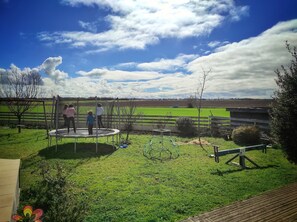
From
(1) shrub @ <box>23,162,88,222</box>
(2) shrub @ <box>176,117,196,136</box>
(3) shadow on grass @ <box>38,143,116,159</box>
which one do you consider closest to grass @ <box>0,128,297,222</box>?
(3) shadow on grass @ <box>38,143,116,159</box>

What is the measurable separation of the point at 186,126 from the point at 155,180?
1210cm

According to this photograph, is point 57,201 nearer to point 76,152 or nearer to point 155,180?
point 155,180

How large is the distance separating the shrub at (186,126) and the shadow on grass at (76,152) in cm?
783

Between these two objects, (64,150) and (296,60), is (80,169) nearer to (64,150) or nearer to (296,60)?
(64,150)

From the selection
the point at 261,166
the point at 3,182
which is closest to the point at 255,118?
the point at 261,166

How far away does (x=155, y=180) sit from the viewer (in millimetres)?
7449

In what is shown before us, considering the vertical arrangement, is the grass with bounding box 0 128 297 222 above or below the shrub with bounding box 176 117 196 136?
below

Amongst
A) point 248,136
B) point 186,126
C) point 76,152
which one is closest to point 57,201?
point 76,152

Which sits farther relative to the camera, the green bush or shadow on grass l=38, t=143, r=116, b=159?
the green bush

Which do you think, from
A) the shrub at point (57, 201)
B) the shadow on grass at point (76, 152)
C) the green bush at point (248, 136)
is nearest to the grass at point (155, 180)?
the shadow on grass at point (76, 152)

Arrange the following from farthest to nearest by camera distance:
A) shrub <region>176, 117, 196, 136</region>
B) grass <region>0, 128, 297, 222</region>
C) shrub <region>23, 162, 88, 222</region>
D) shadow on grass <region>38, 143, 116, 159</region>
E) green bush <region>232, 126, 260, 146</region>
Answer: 1. shrub <region>176, 117, 196, 136</region>
2. green bush <region>232, 126, 260, 146</region>
3. shadow on grass <region>38, 143, 116, 159</region>
4. grass <region>0, 128, 297, 222</region>
5. shrub <region>23, 162, 88, 222</region>

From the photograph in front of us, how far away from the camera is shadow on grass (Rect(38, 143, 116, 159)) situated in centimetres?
1101

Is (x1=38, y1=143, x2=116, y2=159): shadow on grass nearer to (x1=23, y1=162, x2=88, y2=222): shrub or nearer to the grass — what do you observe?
the grass

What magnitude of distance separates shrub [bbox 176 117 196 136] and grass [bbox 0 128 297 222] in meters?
6.80
